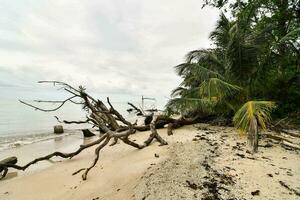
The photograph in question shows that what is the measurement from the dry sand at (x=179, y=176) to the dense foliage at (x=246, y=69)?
1.62 meters

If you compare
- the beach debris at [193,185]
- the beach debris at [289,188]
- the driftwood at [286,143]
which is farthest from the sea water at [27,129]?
the beach debris at [289,188]

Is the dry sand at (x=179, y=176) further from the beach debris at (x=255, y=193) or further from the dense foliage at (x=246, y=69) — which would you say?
the dense foliage at (x=246, y=69)

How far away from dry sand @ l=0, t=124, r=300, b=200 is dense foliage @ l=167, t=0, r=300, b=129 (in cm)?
162

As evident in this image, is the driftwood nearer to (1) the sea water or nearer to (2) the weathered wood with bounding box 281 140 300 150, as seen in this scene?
(2) the weathered wood with bounding box 281 140 300 150

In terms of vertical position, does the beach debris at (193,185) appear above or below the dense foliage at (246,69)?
below

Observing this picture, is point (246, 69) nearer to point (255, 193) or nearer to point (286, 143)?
point (286, 143)

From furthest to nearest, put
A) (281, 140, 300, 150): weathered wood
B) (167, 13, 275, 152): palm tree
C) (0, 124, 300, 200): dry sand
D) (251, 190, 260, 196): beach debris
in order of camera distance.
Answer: (167, 13, 275, 152): palm tree → (281, 140, 300, 150): weathered wood → (0, 124, 300, 200): dry sand → (251, 190, 260, 196): beach debris

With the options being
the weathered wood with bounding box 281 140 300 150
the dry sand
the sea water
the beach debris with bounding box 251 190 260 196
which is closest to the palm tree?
the weathered wood with bounding box 281 140 300 150

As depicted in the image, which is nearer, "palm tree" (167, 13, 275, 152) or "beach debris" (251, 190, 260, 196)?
"beach debris" (251, 190, 260, 196)

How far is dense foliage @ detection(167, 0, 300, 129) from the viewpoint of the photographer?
9227mm

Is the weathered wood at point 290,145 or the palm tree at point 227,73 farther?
the palm tree at point 227,73

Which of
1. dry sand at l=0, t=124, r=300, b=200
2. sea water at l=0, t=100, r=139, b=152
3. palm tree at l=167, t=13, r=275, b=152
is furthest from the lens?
sea water at l=0, t=100, r=139, b=152

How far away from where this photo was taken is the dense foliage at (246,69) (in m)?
9.23

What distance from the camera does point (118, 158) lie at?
25.3 feet
